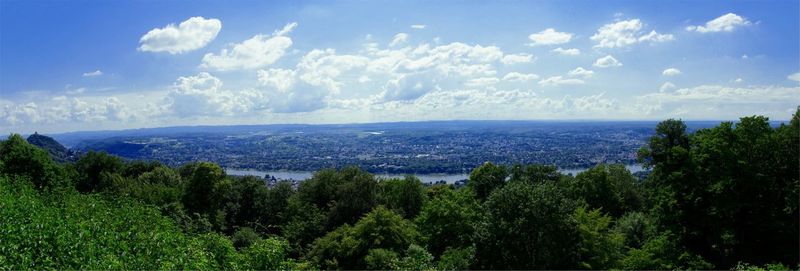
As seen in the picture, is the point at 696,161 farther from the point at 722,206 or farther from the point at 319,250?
the point at 319,250

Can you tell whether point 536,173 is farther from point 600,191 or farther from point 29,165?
point 29,165

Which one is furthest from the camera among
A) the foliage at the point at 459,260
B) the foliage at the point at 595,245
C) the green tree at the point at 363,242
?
the green tree at the point at 363,242

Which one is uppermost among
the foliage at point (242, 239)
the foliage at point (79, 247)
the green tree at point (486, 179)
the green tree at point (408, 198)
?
the foliage at point (79, 247)

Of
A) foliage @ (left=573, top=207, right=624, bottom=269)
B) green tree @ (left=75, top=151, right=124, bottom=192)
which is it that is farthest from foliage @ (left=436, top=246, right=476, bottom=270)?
green tree @ (left=75, top=151, right=124, bottom=192)

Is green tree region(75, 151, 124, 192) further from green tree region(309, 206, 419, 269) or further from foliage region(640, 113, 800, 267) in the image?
foliage region(640, 113, 800, 267)

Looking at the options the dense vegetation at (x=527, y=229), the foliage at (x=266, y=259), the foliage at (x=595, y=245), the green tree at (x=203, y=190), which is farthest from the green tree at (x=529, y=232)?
the green tree at (x=203, y=190)

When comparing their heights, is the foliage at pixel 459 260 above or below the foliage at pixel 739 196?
below

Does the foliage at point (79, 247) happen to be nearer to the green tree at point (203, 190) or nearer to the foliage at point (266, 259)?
the foliage at point (266, 259)

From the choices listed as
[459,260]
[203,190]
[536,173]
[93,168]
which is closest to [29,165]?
[203,190]

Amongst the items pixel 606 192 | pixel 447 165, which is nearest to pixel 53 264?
pixel 606 192

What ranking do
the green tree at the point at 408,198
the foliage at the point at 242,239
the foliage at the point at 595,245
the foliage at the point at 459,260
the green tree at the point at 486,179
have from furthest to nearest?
the green tree at the point at 486,179 → the green tree at the point at 408,198 → the foliage at the point at 242,239 → the foliage at the point at 595,245 → the foliage at the point at 459,260

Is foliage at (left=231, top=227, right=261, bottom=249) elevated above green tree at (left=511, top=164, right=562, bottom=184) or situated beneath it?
situated beneath

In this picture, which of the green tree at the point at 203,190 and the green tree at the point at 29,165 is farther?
the green tree at the point at 203,190
